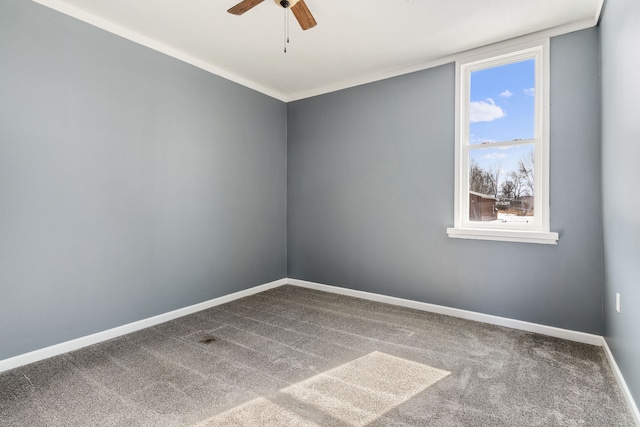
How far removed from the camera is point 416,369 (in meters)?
2.22

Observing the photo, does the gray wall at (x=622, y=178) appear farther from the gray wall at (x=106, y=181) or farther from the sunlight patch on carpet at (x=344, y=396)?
the gray wall at (x=106, y=181)

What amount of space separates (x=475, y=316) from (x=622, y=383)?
4.05ft

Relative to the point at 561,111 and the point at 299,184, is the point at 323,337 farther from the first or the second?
the point at 561,111

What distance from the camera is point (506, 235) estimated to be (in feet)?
9.70

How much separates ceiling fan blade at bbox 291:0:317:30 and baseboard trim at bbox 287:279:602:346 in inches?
114

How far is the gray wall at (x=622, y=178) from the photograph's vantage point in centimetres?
169

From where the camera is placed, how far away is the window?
2.84 m

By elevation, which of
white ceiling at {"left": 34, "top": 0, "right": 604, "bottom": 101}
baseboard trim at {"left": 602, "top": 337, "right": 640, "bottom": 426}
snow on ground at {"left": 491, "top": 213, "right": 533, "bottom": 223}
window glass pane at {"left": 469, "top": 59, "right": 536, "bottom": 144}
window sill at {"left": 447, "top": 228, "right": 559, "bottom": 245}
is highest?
white ceiling at {"left": 34, "top": 0, "right": 604, "bottom": 101}

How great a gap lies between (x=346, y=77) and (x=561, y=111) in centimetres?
225

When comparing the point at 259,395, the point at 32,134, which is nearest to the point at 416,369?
the point at 259,395

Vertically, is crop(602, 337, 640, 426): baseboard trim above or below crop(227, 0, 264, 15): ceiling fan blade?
below

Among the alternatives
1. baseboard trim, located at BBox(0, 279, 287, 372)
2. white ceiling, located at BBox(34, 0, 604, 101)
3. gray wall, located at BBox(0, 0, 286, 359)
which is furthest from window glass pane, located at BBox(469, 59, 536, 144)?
baseboard trim, located at BBox(0, 279, 287, 372)

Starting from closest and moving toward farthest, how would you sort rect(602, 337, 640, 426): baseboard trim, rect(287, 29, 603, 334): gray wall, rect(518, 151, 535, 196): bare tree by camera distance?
rect(602, 337, 640, 426): baseboard trim
rect(287, 29, 603, 334): gray wall
rect(518, 151, 535, 196): bare tree

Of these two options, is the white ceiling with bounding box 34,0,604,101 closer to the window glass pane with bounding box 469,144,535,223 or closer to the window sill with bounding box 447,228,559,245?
the window glass pane with bounding box 469,144,535,223
